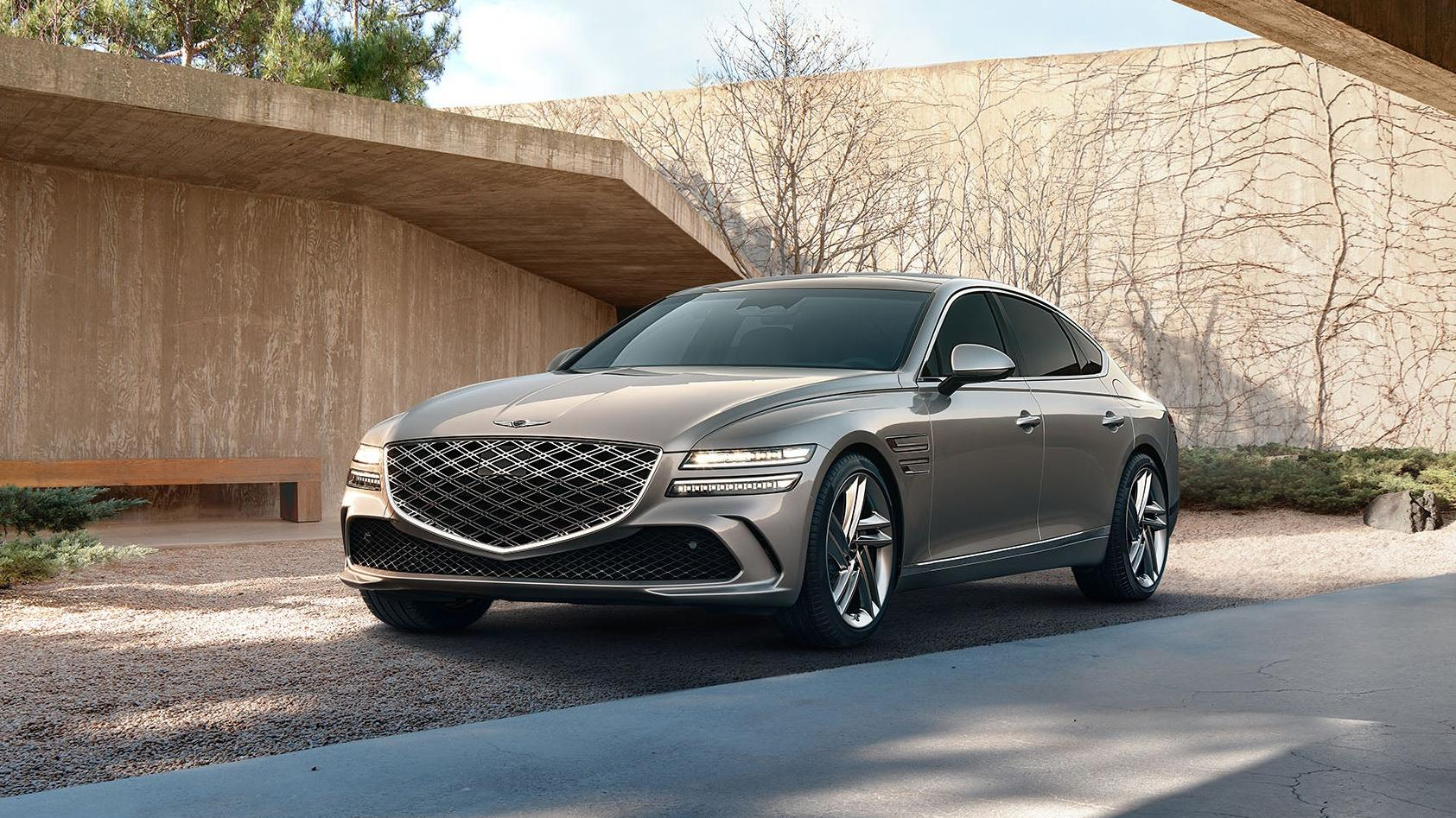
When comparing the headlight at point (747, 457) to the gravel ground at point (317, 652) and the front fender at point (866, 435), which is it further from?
the gravel ground at point (317, 652)

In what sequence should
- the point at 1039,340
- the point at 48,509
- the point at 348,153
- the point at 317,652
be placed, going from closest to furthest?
the point at 317,652 → the point at 1039,340 → the point at 48,509 → the point at 348,153

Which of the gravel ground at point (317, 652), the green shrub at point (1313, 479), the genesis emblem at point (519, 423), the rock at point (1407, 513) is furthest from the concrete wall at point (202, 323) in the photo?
the rock at point (1407, 513)

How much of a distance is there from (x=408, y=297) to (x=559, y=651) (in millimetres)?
9251

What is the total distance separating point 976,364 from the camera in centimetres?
686

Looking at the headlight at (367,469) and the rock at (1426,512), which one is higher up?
the headlight at (367,469)

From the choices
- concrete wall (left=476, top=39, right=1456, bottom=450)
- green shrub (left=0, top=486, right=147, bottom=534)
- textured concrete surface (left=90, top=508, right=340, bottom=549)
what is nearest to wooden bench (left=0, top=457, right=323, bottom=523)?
textured concrete surface (left=90, top=508, right=340, bottom=549)

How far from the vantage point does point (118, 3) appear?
973 inches

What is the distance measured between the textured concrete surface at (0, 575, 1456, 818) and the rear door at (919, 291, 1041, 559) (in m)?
0.87

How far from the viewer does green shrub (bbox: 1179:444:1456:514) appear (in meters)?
14.2

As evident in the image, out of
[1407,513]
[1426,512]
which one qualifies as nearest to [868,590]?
[1407,513]

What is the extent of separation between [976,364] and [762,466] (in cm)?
140

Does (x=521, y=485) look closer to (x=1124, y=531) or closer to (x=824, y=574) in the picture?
(x=824, y=574)

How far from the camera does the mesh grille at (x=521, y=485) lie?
5898mm

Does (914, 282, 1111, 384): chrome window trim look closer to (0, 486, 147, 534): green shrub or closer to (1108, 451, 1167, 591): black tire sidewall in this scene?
(1108, 451, 1167, 591): black tire sidewall
